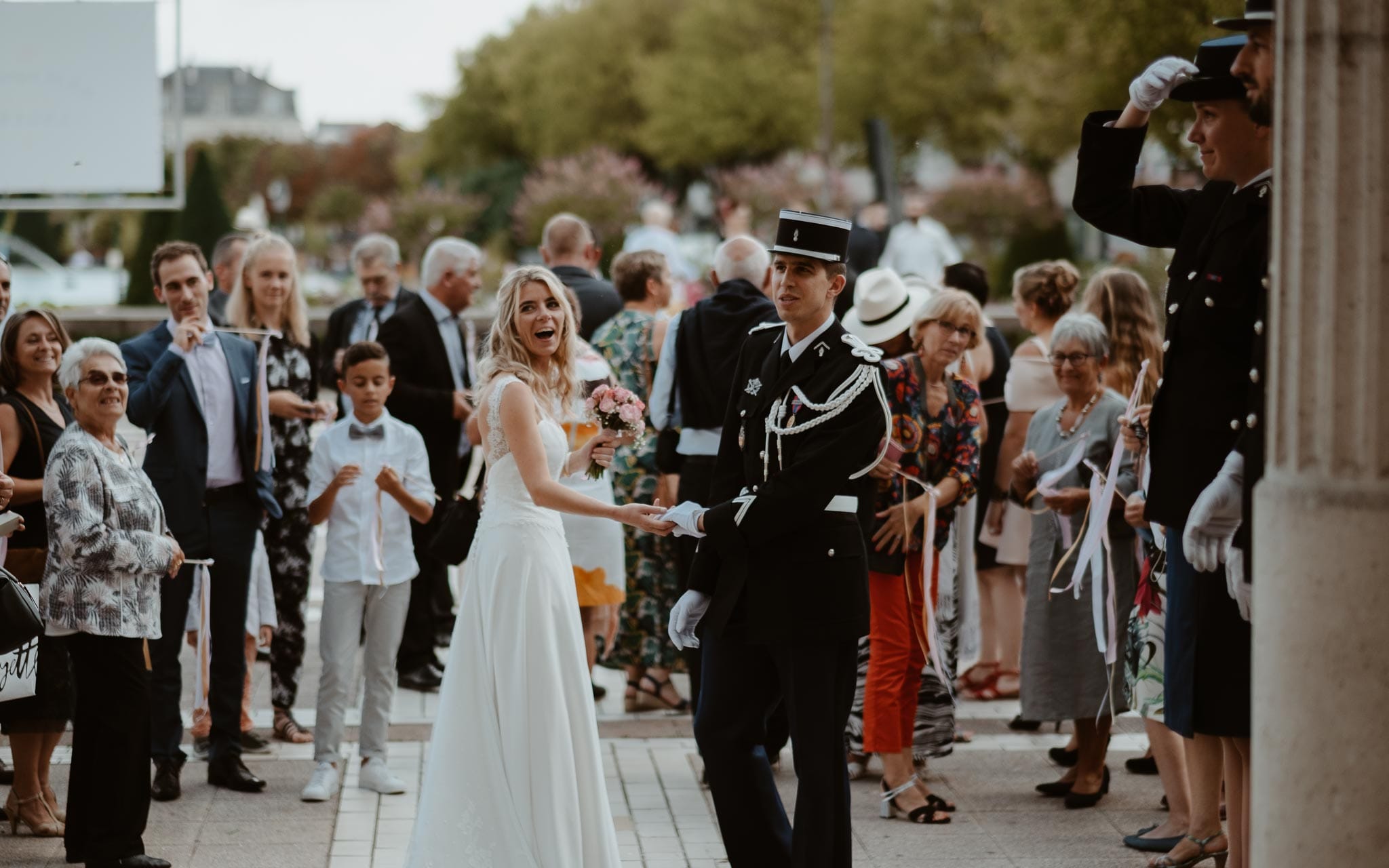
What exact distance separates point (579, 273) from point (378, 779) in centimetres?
335

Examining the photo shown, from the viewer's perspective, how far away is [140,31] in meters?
10.1

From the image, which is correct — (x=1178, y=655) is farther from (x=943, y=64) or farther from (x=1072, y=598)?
(x=943, y=64)

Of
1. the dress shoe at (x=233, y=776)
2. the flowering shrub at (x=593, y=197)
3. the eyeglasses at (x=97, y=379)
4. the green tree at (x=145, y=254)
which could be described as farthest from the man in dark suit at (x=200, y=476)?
the flowering shrub at (x=593, y=197)

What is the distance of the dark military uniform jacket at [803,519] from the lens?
4734mm

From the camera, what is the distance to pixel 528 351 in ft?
18.1

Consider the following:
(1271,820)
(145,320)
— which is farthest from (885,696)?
(145,320)

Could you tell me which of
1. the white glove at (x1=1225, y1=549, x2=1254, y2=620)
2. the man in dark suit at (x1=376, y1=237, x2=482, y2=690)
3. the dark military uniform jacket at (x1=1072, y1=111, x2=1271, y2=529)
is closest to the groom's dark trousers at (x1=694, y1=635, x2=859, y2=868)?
the dark military uniform jacket at (x1=1072, y1=111, x2=1271, y2=529)

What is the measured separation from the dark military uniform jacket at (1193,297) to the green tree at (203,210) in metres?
22.1

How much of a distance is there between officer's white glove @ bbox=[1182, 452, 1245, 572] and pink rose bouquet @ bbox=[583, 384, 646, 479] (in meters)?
2.02

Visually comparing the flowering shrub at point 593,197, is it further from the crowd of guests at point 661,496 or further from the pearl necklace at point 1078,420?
the pearl necklace at point 1078,420

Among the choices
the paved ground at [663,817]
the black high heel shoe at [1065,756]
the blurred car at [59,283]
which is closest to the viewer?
the paved ground at [663,817]

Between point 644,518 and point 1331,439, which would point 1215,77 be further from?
point 644,518

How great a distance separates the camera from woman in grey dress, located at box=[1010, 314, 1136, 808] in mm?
6641

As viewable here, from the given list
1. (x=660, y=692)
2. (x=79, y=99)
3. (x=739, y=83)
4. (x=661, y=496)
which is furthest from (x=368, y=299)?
(x=739, y=83)
